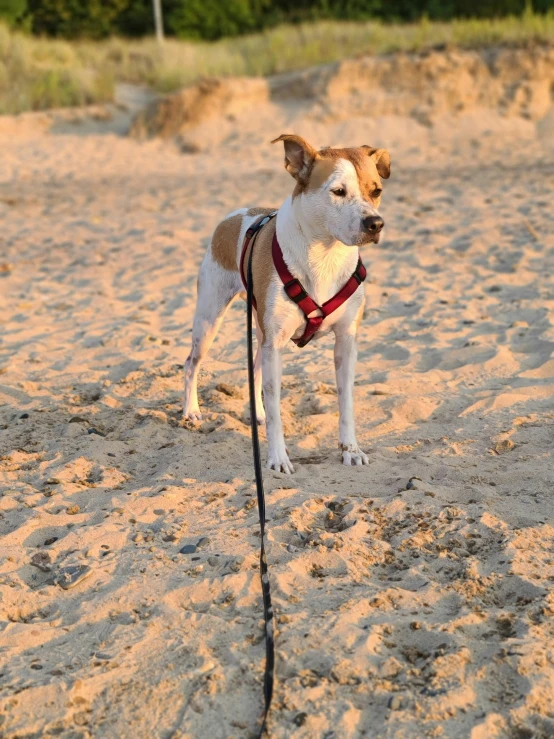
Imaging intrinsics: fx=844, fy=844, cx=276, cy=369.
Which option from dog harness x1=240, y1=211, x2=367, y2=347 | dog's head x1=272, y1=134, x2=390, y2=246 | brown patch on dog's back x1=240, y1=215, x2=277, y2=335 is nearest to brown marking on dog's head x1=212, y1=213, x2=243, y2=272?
brown patch on dog's back x1=240, y1=215, x2=277, y2=335

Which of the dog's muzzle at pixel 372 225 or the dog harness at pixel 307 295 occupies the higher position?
the dog's muzzle at pixel 372 225

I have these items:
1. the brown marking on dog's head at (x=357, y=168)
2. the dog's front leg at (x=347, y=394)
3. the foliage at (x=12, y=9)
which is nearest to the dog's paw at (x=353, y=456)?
the dog's front leg at (x=347, y=394)

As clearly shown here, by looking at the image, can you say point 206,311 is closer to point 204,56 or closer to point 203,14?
point 204,56

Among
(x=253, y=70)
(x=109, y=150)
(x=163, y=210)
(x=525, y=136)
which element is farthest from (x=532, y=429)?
(x=253, y=70)

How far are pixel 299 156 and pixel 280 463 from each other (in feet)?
5.38

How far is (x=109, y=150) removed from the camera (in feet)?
53.9

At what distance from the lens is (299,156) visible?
4340 millimetres

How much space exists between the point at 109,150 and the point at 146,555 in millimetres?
13909

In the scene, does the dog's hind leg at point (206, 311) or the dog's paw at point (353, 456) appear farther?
the dog's hind leg at point (206, 311)

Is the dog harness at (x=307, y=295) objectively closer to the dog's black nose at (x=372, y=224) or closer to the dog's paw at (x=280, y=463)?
the dog's black nose at (x=372, y=224)

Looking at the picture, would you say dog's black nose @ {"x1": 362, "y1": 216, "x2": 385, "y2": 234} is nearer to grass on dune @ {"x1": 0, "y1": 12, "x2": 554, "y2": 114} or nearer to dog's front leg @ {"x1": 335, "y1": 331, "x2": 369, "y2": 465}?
dog's front leg @ {"x1": 335, "y1": 331, "x2": 369, "y2": 465}

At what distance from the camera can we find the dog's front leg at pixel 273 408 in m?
4.61

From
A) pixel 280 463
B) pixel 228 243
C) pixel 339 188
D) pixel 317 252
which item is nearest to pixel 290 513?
pixel 280 463

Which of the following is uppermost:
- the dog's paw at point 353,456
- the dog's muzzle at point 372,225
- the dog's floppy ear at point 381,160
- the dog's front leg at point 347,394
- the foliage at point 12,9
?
the foliage at point 12,9
